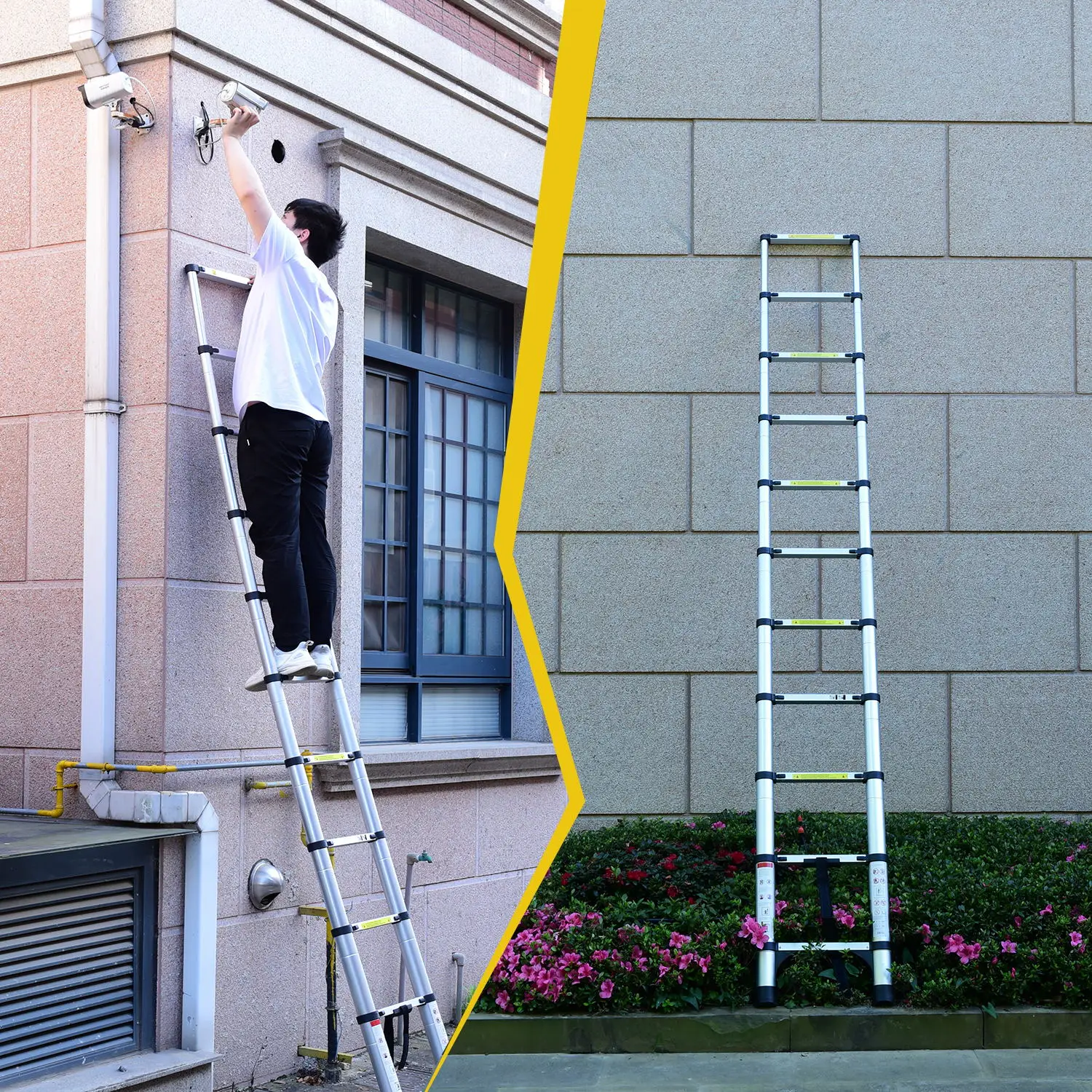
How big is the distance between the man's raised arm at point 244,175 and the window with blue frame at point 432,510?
134cm

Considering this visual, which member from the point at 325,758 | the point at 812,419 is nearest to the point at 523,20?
the point at 812,419

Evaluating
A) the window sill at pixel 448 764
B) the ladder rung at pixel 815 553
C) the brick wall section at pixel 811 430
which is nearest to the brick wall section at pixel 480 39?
the brick wall section at pixel 811 430

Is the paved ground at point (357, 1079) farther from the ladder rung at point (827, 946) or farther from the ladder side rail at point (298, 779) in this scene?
the ladder rung at point (827, 946)

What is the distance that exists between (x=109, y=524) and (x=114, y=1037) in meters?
1.79

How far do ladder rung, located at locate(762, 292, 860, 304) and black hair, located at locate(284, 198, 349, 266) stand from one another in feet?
5.55

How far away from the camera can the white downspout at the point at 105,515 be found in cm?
482

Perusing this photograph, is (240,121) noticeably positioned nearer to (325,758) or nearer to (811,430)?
(325,758)

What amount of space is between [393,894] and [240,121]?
277 centimetres

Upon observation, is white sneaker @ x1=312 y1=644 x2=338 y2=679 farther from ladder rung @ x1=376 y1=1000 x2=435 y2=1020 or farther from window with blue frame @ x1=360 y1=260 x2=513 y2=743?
ladder rung @ x1=376 y1=1000 x2=435 y2=1020

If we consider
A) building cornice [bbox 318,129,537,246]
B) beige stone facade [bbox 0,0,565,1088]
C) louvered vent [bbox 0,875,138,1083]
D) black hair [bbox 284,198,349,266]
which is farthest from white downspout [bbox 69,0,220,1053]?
building cornice [bbox 318,129,537,246]

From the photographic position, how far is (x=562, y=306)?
5480 mm

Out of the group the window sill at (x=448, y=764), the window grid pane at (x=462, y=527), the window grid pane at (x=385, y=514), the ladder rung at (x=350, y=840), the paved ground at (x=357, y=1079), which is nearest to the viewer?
the ladder rung at (x=350, y=840)

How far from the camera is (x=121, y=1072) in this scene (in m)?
4.48

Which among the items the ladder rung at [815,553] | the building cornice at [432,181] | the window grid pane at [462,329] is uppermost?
the building cornice at [432,181]
